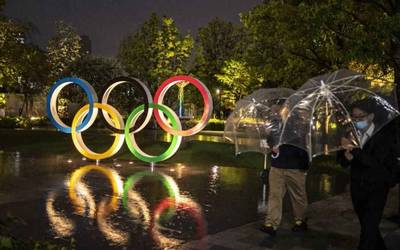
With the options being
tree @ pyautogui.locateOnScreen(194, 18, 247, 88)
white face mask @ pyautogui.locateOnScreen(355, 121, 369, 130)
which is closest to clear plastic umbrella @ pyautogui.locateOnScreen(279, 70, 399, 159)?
white face mask @ pyautogui.locateOnScreen(355, 121, 369, 130)

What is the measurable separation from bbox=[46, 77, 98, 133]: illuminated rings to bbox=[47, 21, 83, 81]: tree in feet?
130

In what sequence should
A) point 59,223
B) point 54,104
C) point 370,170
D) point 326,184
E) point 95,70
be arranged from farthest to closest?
point 95,70 < point 54,104 < point 326,184 < point 59,223 < point 370,170

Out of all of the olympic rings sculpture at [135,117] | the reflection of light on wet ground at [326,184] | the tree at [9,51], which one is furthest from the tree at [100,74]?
the reflection of light on wet ground at [326,184]

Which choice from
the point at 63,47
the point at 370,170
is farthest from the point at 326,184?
the point at 63,47

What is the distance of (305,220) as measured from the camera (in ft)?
26.4

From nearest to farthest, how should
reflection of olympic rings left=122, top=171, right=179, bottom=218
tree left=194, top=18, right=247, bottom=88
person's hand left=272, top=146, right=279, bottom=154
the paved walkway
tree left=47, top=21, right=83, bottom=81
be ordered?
1. the paved walkway
2. person's hand left=272, top=146, right=279, bottom=154
3. reflection of olympic rings left=122, top=171, right=179, bottom=218
4. tree left=194, top=18, right=247, bottom=88
5. tree left=47, top=21, right=83, bottom=81

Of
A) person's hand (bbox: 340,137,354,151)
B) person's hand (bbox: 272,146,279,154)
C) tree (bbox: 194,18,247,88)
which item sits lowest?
person's hand (bbox: 272,146,279,154)

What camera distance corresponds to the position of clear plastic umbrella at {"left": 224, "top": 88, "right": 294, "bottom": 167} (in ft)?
26.2

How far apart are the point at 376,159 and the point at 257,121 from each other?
3.41 metres

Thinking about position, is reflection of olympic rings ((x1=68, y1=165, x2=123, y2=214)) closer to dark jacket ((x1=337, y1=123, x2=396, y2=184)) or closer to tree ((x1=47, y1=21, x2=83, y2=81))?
dark jacket ((x1=337, y1=123, x2=396, y2=184))

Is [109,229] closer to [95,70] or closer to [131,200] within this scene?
[131,200]

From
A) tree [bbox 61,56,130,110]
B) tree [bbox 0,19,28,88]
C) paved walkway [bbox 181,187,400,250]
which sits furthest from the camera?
tree [bbox 61,56,130,110]

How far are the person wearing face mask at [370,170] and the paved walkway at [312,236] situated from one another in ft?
3.75

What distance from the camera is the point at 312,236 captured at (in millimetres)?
7770
